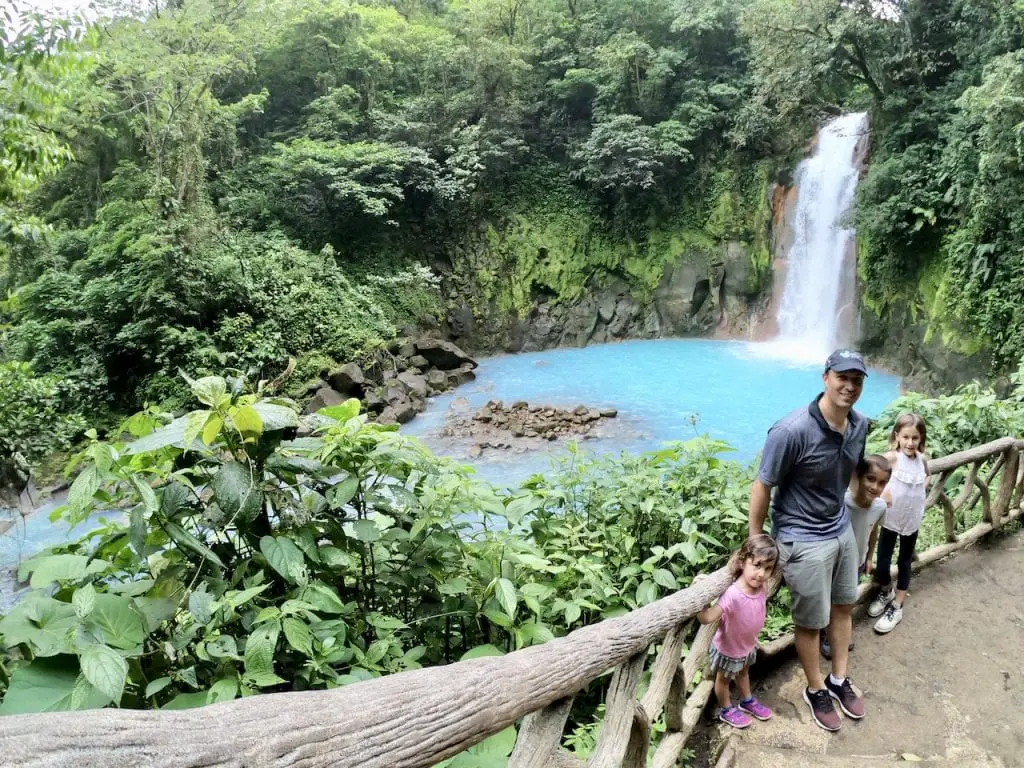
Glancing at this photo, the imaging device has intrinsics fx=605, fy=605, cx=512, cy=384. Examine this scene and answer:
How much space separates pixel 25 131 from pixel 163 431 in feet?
15.1

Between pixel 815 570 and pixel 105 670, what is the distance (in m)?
2.41

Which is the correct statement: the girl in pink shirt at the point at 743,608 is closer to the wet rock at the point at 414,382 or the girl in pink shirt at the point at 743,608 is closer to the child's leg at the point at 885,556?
the child's leg at the point at 885,556

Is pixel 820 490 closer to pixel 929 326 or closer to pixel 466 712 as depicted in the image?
pixel 466 712

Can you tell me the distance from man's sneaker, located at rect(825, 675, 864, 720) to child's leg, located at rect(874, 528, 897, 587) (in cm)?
85

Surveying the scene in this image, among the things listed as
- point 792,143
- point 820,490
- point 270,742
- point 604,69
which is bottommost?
point 820,490

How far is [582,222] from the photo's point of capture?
1827 centimetres

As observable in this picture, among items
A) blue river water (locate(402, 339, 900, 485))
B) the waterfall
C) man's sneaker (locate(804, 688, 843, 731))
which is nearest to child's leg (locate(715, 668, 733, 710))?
man's sneaker (locate(804, 688, 843, 731))

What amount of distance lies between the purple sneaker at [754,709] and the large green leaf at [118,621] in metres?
2.34

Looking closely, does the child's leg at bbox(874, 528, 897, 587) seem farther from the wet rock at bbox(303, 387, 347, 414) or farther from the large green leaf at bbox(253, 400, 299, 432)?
the wet rock at bbox(303, 387, 347, 414)

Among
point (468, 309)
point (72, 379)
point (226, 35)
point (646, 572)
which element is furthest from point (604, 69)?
point (646, 572)

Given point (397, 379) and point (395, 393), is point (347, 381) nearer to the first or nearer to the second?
point (395, 393)

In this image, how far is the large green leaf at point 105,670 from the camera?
3.49 ft

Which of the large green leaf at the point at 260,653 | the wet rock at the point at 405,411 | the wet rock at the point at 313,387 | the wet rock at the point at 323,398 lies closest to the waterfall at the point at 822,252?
the wet rock at the point at 405,411

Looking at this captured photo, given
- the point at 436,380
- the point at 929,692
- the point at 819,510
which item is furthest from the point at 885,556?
the point at 436,380
